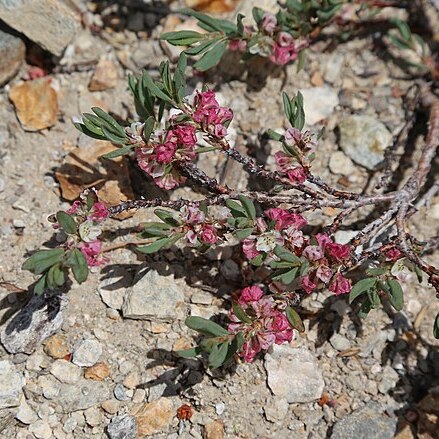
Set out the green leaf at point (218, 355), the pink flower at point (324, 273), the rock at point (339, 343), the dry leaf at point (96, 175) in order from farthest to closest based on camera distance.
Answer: the dry leaf at point (96, 175) < the rock at point (339, 343) < the pink flower at point (324, 273) < the green leaf at point (218, 355)

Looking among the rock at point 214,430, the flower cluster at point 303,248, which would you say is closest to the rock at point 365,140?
the flower cluster at point 303,248

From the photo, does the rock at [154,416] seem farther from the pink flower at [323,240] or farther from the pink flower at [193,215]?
the pink flower at [323,240]

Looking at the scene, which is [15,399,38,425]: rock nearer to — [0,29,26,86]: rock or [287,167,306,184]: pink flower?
[287,167,306,184]: pink flower

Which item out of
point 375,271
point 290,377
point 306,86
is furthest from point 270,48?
point 290,377

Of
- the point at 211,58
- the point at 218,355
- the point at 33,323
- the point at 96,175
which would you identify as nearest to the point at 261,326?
the point at 218,355

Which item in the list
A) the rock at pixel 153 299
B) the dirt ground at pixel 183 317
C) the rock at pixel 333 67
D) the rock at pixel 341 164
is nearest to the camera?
the dirt ground at pixel 183 317

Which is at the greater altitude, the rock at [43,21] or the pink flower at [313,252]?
the pink flower at [313,252]
